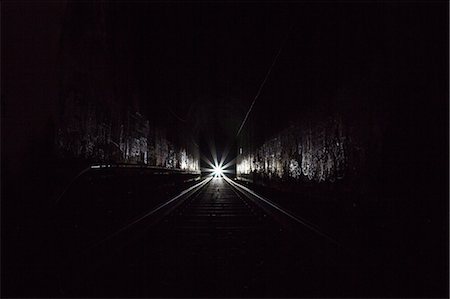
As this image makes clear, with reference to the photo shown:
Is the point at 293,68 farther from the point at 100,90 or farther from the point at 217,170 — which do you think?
the point at 217,170

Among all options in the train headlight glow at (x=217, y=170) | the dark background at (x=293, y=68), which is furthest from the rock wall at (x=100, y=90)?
the train headlight glow at (x=217, y=170)

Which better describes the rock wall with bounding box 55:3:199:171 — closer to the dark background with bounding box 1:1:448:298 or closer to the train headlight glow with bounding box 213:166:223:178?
the dark background with bounding box 1:1:448:298

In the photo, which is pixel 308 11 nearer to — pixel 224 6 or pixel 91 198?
pixel 224 6

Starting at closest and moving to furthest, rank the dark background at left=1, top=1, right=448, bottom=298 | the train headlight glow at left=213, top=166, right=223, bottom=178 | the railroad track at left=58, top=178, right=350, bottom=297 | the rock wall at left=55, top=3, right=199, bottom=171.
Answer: the railroad track at left=58, top=178, right=350, bottom=297 → the dark background at left=1, top=1, right=448, bottom=298 → the rock wall at left=55, top=3, right=199, bottom=171 → the train headlight glow at left=213, top=166, right=223, bottom=178

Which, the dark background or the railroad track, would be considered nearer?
the railroad track

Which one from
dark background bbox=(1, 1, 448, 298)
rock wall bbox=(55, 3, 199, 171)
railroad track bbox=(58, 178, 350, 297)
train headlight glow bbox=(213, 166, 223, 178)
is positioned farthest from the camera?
train headlight glow bbox=(213, 166, 223, 178)

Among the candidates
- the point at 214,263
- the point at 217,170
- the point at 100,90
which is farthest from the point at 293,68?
the point at 217,170

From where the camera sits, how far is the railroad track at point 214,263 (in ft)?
8.51

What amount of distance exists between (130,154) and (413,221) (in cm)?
652

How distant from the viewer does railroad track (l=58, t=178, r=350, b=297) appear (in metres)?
2.59

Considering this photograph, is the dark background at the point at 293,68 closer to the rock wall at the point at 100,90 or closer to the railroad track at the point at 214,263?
the rock wall at the point at 100,90

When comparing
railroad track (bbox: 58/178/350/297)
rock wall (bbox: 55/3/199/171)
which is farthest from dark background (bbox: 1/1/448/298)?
railroad track (bbox: 58/178/350/297)

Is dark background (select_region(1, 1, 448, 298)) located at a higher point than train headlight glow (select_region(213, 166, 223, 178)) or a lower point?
higher

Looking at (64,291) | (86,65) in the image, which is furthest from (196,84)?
(64,291)
